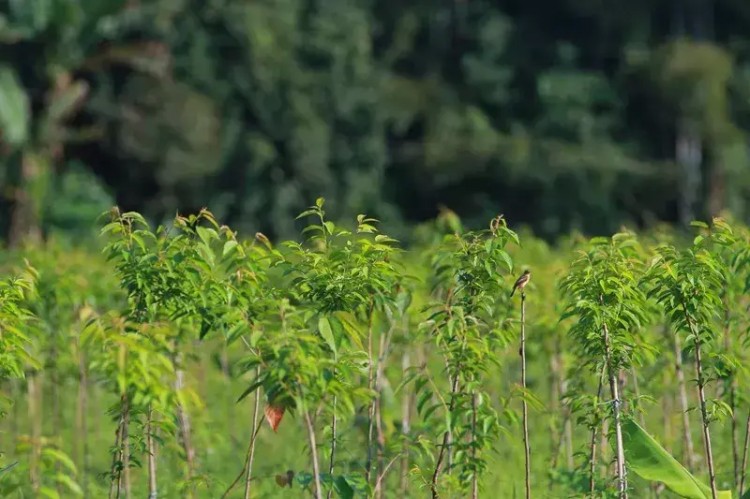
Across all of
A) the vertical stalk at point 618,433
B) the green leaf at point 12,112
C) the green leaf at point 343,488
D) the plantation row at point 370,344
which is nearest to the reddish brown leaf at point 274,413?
the plantation row at point 370,344

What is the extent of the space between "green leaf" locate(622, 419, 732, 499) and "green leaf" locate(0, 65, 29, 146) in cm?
2148

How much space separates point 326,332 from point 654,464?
2020 mm

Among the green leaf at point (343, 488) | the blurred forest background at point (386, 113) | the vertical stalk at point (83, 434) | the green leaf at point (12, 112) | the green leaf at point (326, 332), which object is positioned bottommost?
the green leaf at point (343, 488)

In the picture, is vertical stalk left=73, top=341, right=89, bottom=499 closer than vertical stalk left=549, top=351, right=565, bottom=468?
No

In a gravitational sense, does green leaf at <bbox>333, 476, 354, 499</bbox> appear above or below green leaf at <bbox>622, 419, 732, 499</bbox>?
below

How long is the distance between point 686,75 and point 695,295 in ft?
98.3

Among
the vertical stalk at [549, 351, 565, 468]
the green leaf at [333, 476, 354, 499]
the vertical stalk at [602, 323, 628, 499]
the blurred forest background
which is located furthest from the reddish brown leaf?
the blurred forest background

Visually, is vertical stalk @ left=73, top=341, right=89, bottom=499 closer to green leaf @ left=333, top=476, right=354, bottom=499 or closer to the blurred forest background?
green leaf @ left=333, top=476, right=354, bottom=499

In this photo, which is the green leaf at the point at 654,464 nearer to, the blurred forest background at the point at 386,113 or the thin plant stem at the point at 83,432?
the thin plant stem at the point at 83,432

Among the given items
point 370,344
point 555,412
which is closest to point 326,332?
point 370,344

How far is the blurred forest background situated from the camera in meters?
32.9

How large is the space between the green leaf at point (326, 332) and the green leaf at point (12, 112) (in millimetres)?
21998

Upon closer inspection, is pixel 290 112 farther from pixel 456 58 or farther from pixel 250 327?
pixel 250 327

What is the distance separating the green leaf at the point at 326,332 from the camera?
5.94 m
